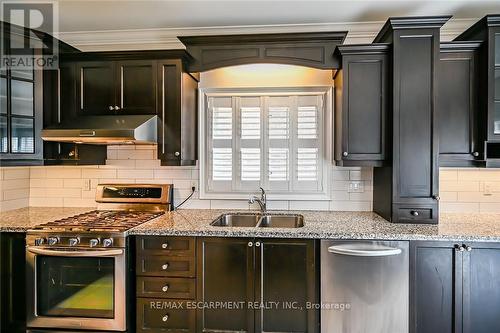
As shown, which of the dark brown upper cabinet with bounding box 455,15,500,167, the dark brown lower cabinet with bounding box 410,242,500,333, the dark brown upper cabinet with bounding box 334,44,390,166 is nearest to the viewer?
the dark brown lower cabinet with bounding box 410,242,500,333

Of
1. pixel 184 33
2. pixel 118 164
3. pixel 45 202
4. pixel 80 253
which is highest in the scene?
pixel 184 33

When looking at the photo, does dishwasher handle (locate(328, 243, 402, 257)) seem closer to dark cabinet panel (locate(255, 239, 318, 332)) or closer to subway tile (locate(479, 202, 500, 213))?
dark cabinet panel (locate(255, 239, 318, 332))

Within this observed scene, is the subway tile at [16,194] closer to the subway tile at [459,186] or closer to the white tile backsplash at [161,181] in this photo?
the white tile backsplash at [161,181]

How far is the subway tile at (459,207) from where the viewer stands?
280 cm

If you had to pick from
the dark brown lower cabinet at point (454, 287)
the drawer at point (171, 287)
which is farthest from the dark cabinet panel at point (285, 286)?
the dark brown lower cabinet at point (454, 287)

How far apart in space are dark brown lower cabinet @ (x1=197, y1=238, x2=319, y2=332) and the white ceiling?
1.83 m

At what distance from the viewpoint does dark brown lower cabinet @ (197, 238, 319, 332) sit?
2.19m

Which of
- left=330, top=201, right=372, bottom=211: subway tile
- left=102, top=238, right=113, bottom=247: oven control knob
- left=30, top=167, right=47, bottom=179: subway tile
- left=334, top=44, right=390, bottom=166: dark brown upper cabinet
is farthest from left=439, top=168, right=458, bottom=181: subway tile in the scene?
left=30, top=167, right=47, bottom=179: subway tile

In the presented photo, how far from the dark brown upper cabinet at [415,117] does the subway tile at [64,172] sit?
2.86 metres

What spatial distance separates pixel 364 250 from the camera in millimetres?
2127

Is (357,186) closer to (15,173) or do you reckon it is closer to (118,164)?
(118,164)

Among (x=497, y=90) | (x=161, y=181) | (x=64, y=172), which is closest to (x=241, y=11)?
(x=161, y=181)

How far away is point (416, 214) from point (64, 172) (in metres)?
3.18

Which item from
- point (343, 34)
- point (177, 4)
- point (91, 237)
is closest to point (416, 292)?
point (343, 34)
